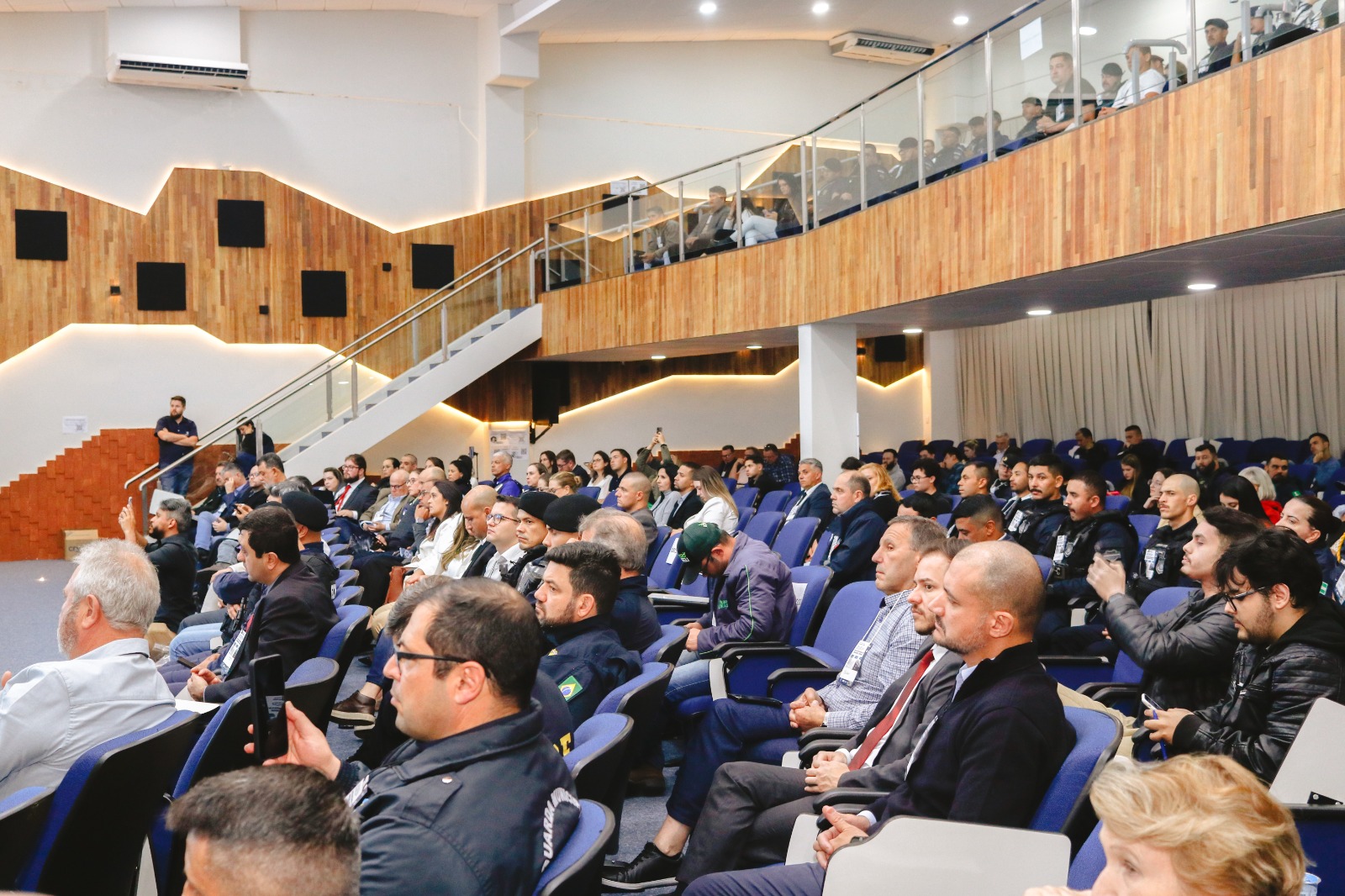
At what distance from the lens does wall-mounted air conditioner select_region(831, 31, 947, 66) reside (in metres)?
17.5

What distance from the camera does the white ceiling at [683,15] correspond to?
14.7m

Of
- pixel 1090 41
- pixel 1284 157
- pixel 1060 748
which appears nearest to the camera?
pixel 1060 748

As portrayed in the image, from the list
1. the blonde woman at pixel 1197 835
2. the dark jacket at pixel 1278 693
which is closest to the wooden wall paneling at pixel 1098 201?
the dark jacket at pixel 1278 693

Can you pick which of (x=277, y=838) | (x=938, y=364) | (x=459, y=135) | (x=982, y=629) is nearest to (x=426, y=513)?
(x=982, y=629)

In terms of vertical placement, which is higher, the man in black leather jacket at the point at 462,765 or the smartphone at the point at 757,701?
the man in black leather jacket at the point at 462,765

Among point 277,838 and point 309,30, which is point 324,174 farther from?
point 277,838

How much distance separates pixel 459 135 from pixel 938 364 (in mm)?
8083

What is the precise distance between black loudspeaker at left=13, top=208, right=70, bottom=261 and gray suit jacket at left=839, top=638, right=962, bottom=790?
46.8 ft

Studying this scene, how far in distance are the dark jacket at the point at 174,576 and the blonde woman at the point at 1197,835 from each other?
18.0 ft

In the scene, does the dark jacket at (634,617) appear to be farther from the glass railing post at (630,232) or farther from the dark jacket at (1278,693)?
the glass railing post at (630,232)

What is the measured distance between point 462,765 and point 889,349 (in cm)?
1647

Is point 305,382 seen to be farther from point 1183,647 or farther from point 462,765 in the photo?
point 462,765

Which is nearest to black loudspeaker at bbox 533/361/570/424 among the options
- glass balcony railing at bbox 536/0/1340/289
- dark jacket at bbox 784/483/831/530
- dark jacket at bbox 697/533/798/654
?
glass balcony railing at bbox 536/0/1340/289

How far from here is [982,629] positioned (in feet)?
9.00
